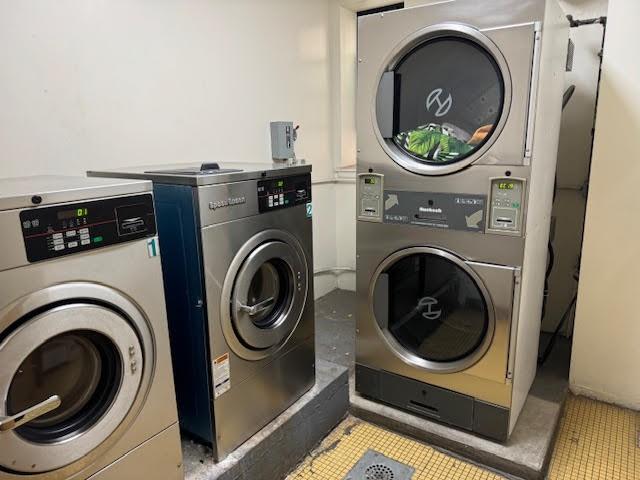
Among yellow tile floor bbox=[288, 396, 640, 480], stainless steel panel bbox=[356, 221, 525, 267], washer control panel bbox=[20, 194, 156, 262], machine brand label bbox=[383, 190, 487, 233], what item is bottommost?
yellow tile floor bbox=[288, 396, 640, 480]

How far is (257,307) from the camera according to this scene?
1585 mm

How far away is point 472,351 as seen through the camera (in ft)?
6.01

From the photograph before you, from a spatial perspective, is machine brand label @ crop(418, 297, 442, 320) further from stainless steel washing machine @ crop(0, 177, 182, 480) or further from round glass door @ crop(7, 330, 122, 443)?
round glass door @ crop(7, 330, 122, 443)

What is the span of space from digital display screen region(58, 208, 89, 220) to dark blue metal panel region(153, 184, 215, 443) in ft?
1.15

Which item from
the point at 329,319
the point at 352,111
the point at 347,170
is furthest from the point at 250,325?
the point at 352,111

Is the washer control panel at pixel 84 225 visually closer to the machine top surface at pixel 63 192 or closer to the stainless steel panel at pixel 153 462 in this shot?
the machine top surface at pixel 63 192

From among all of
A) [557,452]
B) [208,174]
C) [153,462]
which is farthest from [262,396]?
[557,452]

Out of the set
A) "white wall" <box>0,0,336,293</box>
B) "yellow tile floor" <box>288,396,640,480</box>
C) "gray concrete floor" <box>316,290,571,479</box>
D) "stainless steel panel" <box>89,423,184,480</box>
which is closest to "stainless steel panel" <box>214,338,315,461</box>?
"stainless steel panel" <box>89,423,184,480</box>

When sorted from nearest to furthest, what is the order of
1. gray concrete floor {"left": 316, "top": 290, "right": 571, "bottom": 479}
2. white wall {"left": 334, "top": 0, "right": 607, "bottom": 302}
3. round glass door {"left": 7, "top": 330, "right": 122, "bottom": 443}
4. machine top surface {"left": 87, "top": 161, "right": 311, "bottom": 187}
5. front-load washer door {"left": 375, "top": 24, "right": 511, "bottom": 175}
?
round glass door {"left": 7, "top": 330, "right": 122, "bottom": 443}
machine top surface {"left": 87, "top": 161, "right": 311, "bottom": 187}
front-load washer door {"left": 375, "top": 24, "right": 511, "bottom": 175}
gray concrete floor {"left": 316, "top": 290, "right": 571, "bottom": 479}
white wall {"left": 334, "top": 0, "right": 607, "bottom": 302}

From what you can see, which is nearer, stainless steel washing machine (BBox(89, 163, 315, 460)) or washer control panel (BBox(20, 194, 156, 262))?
washer control panel (BBox(20, 194, 156, 262))

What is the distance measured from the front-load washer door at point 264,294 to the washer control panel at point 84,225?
40 centimetres

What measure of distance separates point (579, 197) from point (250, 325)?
2.13 m

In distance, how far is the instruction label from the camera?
1.49 m

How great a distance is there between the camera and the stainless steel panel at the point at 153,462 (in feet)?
3.93
